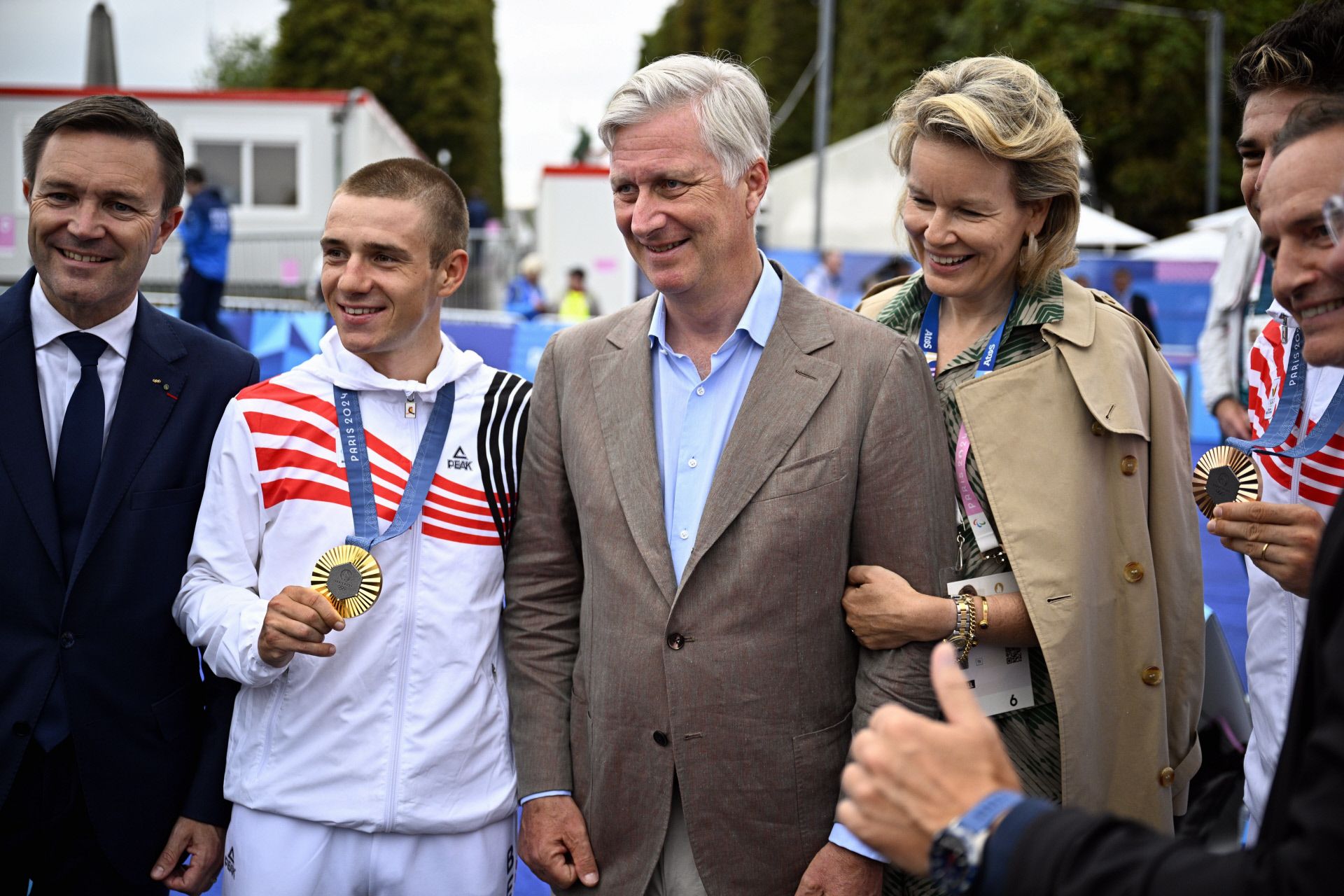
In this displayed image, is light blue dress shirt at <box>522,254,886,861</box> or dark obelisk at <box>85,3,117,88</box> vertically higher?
dark obelisk at <box>85,3,117,88</box>

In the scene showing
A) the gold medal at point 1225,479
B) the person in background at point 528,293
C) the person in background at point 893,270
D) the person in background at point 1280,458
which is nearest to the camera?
the person in background at point 1280,458

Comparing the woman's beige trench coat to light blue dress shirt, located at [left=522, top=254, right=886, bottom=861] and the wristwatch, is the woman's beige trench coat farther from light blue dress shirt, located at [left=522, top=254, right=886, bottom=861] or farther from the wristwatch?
the wristwatch

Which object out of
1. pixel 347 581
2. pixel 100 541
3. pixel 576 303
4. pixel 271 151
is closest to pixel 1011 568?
pixel 347 581

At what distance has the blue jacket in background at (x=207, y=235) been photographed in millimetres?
13266

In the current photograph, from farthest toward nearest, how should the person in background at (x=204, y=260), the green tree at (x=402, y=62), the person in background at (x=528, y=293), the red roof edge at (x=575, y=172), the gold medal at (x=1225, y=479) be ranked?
the green tree at (x=402, y=62) < the red roof edge at (x=575, y=172) < the person in background at (x=528, y=293) < the person in background at (x=204, y=260) < the gold medal at (x=1225, y=479)

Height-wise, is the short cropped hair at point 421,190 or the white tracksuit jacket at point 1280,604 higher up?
the short cropped hair at point 421,190

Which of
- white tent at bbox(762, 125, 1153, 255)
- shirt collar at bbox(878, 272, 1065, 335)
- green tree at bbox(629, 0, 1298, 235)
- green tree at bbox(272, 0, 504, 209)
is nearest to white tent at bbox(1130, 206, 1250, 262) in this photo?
white tent at bbox(762, 125, 1153, 255)

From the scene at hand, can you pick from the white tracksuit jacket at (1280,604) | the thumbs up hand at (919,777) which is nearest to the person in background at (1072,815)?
the thumbs up hand at (919,777)

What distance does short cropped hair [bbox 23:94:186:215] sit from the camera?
2.87 m

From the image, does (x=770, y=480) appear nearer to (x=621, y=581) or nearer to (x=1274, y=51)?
(x=621, y=581)

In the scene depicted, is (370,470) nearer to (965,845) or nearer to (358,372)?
(358,372)

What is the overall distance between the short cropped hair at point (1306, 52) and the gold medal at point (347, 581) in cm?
245

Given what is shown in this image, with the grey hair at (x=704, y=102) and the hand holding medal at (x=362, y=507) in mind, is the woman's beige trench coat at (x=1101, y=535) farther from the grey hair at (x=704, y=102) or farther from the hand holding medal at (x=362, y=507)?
the hand holding medal at (x=362, y=507)

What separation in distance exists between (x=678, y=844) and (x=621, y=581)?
59 centimetres
